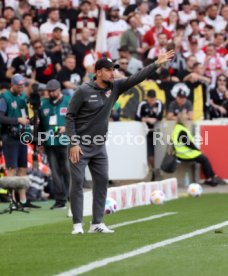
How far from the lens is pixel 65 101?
17672 mm

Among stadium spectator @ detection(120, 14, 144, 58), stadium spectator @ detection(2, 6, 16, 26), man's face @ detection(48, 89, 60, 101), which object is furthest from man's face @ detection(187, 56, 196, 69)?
man's face @ detection(48, 89, 60, 101)

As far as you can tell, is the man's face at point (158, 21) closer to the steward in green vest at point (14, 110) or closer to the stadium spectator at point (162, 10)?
the stadium spectator at point (162, 10)

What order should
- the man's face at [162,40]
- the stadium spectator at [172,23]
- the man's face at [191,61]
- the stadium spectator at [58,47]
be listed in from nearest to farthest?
the stadium spectator at [58,47] → the man's face at [191,61] → the man's face at [162,40] → the stadium spectator at [172,23]

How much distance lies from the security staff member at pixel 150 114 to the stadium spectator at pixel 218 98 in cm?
175

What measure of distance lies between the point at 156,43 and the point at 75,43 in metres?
2.18

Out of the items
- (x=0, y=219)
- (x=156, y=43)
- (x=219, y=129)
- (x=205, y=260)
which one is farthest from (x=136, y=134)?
(x=205, y=260)

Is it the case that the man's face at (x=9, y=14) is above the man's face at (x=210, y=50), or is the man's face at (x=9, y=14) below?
above

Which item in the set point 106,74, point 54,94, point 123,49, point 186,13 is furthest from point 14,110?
point 186,13

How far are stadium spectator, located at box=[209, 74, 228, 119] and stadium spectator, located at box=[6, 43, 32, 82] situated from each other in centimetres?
433

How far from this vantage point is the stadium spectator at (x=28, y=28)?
945 inches

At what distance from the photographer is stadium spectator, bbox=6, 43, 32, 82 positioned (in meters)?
22.5

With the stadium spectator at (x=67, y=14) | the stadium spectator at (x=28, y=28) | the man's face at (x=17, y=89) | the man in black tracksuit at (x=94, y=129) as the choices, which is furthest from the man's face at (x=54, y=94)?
the stadium spectator at (x=67, y=14)

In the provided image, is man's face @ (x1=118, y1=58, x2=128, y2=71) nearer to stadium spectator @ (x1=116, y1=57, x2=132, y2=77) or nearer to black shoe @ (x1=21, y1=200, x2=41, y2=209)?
stadium spectator @ (x1=116, y1=57, x2=132, y2=77)

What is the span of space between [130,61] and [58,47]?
5.58ft
